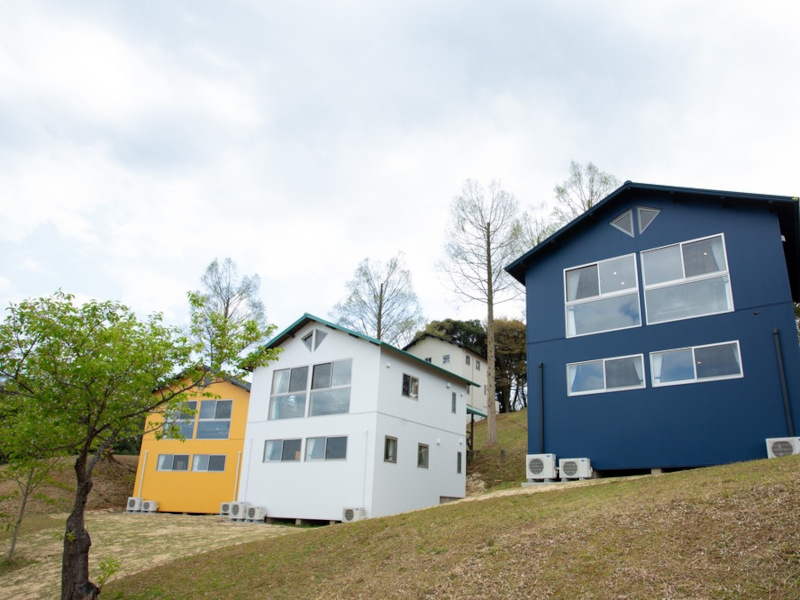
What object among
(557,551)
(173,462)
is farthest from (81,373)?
(173,462)

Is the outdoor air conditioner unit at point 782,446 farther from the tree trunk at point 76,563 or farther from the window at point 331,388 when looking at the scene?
the tree trunk at point 76,563

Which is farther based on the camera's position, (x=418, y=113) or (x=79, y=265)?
(x=418, y=113)

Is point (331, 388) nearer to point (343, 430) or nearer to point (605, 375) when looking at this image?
point (343, 430)

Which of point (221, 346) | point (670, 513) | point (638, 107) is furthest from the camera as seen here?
point (638, 107)

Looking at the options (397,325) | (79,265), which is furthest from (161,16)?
(397,325)

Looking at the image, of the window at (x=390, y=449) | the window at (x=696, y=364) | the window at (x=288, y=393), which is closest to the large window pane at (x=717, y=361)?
the window at (x=696, y=364)

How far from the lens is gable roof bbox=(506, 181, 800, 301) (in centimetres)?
1252

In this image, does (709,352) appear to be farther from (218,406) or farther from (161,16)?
(218,406)

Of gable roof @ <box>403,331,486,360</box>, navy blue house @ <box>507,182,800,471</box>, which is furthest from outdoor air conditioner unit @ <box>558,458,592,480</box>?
gable roof @ <box>403,331,486,360</box>

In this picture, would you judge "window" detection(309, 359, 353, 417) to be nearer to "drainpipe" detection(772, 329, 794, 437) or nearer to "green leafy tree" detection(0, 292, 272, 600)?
"green leafy tree" detection(0, 292, 272, 600)

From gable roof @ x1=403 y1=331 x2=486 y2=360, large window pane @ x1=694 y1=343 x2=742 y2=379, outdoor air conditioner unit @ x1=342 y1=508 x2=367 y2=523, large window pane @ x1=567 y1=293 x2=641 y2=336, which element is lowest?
outdoor air conditioner unit @ x1=342 y1=508 x2=367 y2=523

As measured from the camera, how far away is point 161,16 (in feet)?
39.7

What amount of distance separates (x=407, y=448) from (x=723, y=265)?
10.5 meters

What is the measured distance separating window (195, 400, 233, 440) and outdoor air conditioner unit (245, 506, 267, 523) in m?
4.60
